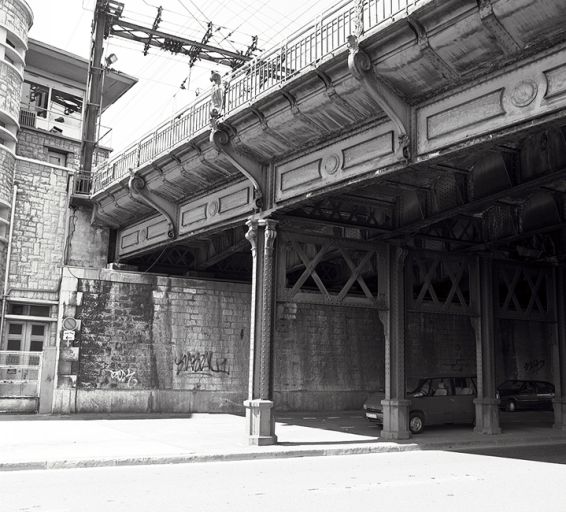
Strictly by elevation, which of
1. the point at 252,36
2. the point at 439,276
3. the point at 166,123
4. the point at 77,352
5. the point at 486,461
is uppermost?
the point at 252,36

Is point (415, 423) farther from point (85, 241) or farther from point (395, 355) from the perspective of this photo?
point (85, 241)

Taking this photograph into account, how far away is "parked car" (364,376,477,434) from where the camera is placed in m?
16.9

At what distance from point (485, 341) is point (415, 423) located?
9.87 ft

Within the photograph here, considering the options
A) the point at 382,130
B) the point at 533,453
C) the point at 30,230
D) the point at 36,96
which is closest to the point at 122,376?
the point at 30,230

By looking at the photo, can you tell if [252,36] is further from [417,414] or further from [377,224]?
[417,414]

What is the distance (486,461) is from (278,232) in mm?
6546

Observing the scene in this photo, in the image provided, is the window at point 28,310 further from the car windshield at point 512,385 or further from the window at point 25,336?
the car windshield at point 512,385

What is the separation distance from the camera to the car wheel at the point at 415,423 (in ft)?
53.8

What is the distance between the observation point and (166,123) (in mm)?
16844

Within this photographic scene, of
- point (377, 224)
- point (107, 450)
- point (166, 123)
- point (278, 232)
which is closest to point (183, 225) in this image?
point (166, 123)

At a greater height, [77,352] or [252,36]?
[252,36]

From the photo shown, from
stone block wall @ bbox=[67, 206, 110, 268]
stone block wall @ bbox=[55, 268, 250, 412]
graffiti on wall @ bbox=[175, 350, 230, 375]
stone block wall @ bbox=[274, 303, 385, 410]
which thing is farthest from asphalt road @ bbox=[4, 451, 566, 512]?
stone block wall @ bbox=[67, 206, 110, 268]

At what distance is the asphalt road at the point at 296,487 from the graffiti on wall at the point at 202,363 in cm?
1006

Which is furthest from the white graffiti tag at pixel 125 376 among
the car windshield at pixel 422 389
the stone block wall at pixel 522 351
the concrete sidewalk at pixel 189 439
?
the stone block wall at pixel 522 351
